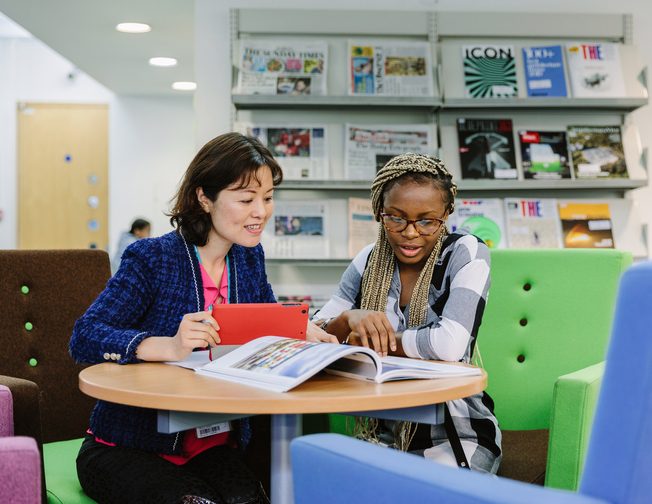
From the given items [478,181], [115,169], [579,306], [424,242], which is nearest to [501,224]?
[478,181]

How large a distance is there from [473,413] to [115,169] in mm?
7543

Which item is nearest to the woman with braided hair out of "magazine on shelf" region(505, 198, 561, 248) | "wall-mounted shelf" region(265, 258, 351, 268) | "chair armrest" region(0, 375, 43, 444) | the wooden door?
"chair armrest" region(0, 375, 43, 444)

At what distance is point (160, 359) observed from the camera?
1704 mm

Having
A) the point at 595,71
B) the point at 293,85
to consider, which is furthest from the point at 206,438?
the point at 595,71

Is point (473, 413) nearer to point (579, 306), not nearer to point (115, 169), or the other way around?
point (579, 306)

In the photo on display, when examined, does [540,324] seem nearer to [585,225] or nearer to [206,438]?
[206,438]

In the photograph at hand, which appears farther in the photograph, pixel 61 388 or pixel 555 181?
pixel 555 181

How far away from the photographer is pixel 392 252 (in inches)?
81.7

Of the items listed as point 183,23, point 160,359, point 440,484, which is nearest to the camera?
point 440,484

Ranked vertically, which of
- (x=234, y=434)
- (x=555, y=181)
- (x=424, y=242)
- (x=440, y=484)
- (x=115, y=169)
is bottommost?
(x=234, y=434)

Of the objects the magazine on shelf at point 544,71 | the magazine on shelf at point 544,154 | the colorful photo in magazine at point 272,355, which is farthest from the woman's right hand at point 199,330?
the magazine on shelf at point 544,71

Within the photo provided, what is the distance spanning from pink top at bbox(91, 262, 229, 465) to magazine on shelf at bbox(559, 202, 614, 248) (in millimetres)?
2888

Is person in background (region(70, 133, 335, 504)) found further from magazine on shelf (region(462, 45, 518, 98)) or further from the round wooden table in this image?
magazine on shelf (region(462, 45, 518, 98))

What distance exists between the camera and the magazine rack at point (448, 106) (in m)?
4.37
